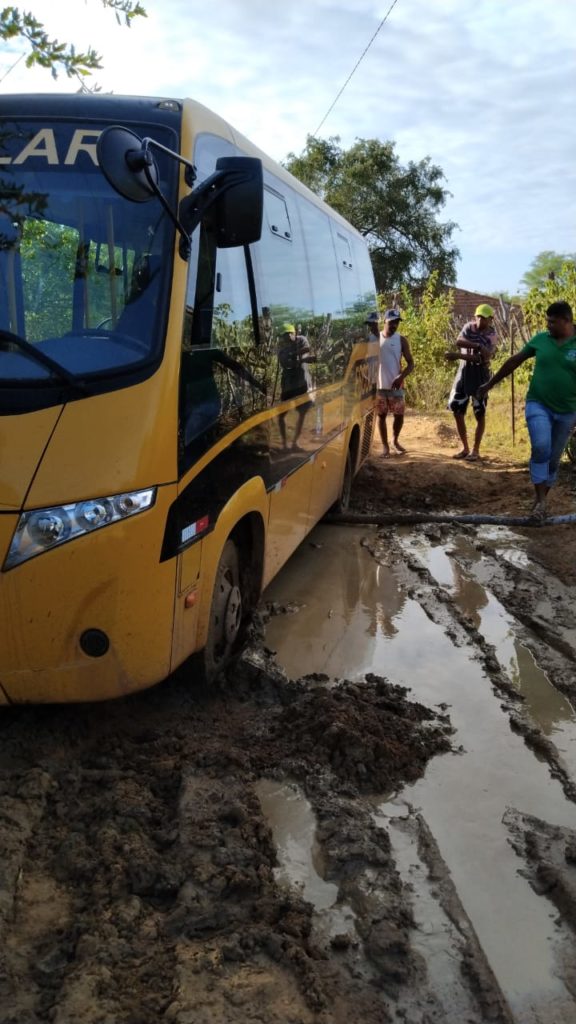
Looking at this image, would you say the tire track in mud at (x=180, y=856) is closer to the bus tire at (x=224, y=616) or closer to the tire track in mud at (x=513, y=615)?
the bus tire at (x=224, y=616)

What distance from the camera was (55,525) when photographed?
3080 millimetres

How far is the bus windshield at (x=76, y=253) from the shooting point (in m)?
3.41

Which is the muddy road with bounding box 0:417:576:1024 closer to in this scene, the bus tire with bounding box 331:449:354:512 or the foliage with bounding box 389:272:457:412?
the bus tire with bounding box 331:449:354:512

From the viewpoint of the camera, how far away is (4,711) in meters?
3.74

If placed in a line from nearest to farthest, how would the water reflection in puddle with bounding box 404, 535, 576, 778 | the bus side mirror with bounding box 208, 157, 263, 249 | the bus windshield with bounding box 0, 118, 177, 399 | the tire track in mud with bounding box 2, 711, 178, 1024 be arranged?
the tire track in mud with bounding box 2, 711, 178, 1024, the bus windshield with bounding box 0, 118, 177, 399, the bus side mirror with bounding box 208, 157, 263, 249, the water reflection in puddle with bounding box 404, 535, 576, 778

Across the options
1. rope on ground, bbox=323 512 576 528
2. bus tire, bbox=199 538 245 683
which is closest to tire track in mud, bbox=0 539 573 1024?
bus tire, bbox=199 538 245 683

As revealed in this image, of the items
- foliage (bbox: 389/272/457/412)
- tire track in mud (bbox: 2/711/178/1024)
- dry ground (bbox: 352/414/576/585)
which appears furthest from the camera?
foliage (bbox: 389/272/457/412)

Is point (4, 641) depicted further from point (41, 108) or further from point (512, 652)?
point (512, 652)

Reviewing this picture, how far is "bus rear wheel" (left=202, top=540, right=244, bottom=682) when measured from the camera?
4.00m

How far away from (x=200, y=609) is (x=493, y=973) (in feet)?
6.06

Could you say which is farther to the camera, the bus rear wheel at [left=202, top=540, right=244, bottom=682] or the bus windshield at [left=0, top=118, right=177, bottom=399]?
the bus rear wheel at [left=202, top=540, right=244, bottom=682]

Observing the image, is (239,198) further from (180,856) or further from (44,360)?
(180,856)

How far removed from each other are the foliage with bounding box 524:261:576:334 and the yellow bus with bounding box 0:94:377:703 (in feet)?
29.9

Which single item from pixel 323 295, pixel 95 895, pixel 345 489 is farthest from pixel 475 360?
pixel 95 895
